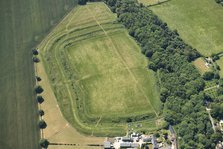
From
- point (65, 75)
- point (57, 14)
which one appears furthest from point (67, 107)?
point (57, 14)

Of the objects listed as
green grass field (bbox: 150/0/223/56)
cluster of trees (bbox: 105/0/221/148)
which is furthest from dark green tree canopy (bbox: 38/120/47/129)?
green grass field (bbox: 150/0/223/56)

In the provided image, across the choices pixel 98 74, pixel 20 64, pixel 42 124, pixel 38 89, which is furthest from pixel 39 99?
pixel 98 74

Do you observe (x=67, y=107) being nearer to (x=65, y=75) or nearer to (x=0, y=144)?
(x=65, y=75)

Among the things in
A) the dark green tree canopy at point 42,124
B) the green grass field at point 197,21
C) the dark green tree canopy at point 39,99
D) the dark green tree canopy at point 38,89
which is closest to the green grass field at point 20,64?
the dark green tree canopy at point 39,99

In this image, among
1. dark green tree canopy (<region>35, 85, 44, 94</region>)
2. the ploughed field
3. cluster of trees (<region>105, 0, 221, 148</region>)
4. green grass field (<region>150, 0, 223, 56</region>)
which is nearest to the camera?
cluster of trees (<region>105, 0, 221, 148</region>)

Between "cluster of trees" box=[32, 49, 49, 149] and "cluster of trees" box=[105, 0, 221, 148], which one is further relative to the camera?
"cluster of trees" box=[32, 49, 49, 149]

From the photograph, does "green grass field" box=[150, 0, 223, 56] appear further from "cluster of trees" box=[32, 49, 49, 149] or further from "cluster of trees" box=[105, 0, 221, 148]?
"cluster of trees" box=[32, 49, 49, 149]
